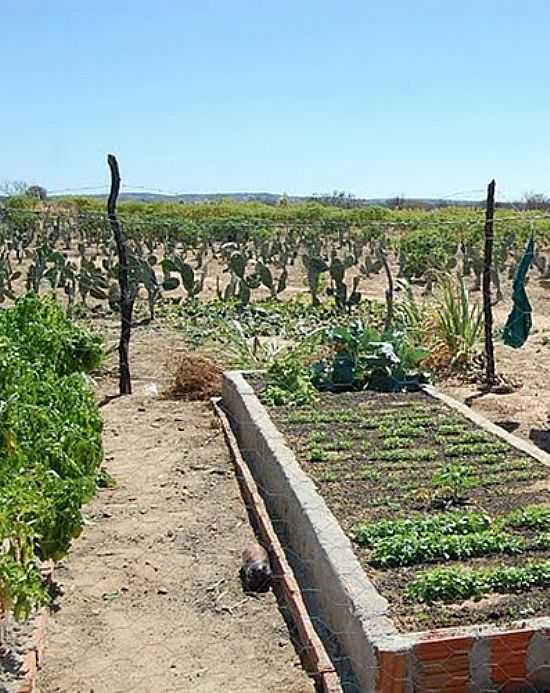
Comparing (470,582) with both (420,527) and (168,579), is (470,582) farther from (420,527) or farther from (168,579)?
(168,579)

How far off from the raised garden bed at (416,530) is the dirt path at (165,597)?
31 cm

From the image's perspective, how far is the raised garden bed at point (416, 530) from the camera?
3.38 metres

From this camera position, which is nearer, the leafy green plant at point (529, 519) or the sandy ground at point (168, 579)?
the sandy ground at point (168, 579)

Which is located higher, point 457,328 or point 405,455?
point 457,328

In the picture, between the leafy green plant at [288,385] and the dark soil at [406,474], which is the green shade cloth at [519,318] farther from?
the leafy green plant at [288,385]

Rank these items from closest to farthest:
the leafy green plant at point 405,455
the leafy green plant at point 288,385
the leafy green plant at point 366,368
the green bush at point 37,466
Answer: the green bush at point 37,466, the leafy green plant at point 405,455, the leafy green plant at point 288,385, the leafy green plant at point 366,368

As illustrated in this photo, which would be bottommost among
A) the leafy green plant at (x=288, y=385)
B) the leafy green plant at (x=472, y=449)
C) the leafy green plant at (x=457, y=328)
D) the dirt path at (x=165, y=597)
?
the dirt path at (x=165, y=597)

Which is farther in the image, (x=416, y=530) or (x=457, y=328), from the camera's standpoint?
(x=457, y=328)

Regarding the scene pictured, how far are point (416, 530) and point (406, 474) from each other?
0.97m

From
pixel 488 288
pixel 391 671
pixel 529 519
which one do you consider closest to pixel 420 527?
pixel 529 519

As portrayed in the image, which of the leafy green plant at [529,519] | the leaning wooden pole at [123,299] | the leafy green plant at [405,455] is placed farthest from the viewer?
the leaning wooden pole at [123,299]

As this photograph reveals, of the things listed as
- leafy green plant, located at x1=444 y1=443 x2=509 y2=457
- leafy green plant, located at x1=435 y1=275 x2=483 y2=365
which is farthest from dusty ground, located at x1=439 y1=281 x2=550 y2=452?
leafy green plant, located at x1=444 y1=443 x2=509 y2=457

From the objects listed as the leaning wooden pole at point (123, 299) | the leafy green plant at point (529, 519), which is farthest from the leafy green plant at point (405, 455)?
the leaning wooden pole at point (123, 299)

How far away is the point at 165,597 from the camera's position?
178 inches
